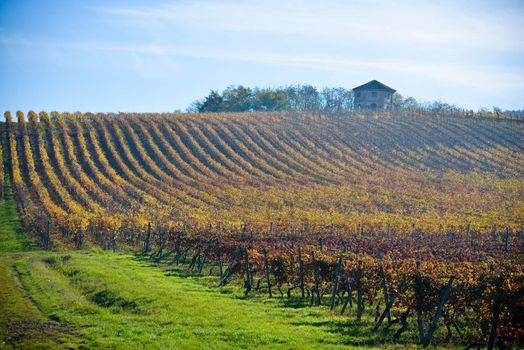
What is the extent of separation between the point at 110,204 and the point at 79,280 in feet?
86.6

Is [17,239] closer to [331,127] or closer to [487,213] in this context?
[487,213]

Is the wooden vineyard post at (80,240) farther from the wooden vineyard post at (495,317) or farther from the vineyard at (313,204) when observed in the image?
the wooden vineyard post at (495,317)

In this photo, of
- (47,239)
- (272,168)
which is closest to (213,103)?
(272,168)

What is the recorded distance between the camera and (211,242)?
27828 millimetres

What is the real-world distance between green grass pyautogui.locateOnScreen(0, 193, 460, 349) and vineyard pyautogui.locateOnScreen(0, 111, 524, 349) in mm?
1414

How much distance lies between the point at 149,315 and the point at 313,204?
3496 centimetres

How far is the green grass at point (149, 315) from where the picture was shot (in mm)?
14633

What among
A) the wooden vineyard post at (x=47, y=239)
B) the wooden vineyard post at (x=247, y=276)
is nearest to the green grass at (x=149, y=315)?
the wooden vineyard post at (x=247, y=276)

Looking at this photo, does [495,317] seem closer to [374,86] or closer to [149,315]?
[149,315]

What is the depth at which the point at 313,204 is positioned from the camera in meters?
51.4

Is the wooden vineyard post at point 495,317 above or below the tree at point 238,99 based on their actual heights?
below

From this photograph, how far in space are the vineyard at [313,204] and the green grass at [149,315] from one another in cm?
141

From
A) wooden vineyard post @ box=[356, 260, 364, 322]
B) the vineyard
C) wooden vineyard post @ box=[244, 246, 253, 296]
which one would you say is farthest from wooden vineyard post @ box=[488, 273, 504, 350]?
wooden vineyard post @ box=[244, 246, 253, 296]

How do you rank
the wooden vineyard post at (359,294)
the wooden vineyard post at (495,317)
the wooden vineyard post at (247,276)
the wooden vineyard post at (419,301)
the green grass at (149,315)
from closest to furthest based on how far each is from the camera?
the wooden vineyard post at (495,317) → the green grass at (149,315) → the wooden vineyard post at (419,301) → the wooden vineyard post at (359,294) → the wooden vineyard post at (247,276)
